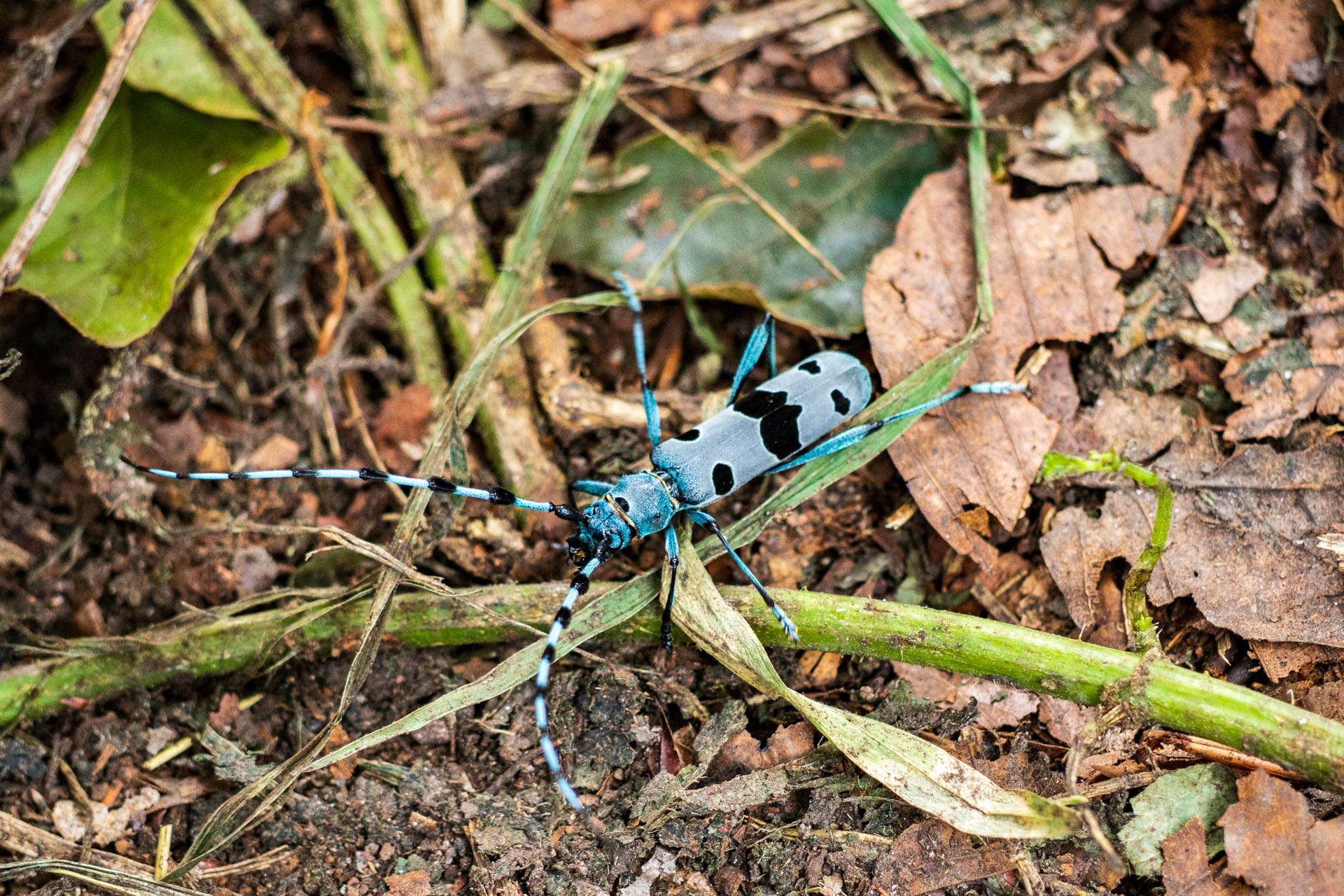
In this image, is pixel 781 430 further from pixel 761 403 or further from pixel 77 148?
pixel 77 148

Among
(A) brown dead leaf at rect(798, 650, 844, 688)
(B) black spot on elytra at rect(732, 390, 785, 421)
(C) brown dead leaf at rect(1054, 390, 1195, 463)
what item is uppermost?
(B) black spot on elytra at rect(732, 390, 785, 421)

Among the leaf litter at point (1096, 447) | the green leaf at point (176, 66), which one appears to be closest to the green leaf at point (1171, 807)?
the leaf litter at point (1096, 447)

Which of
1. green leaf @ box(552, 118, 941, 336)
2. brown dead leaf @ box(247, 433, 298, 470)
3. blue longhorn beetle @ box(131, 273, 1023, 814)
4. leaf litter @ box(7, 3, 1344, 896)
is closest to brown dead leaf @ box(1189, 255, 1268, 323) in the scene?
leaf litter @ box(7, 3, 1344, 896)

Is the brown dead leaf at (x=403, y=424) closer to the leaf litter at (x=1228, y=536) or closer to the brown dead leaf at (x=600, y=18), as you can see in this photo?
the brown dead leaf at (x=600, y=18)

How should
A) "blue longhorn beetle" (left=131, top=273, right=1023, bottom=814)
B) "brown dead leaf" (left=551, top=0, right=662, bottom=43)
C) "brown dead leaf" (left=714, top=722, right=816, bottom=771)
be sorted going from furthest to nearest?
"brown dead leaf" (left=551, top=0, right=662, bottom=43), "blue longhorn beetle" (left=131, top=273, right=1023, bottom=814), "brown dead leaf" (left=714, top=722, right=816, bottom=771)

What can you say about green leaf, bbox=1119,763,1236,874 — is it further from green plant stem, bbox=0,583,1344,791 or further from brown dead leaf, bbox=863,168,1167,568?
brown dead leaf, bbox=863,168,1167,568

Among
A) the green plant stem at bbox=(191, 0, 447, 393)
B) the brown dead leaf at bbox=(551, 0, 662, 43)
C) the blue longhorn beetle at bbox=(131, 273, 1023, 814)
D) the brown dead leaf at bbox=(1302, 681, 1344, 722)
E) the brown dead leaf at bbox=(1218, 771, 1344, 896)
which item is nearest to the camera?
the brown dead leaf at bbox=(1218, 771, 1344, 896)

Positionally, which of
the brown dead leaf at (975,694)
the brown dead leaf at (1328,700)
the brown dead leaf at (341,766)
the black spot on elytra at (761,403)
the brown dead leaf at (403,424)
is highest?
the brown dead leaf at (403,424)
